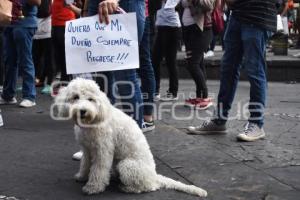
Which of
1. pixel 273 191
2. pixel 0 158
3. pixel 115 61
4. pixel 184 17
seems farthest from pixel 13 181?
pixel 184 17

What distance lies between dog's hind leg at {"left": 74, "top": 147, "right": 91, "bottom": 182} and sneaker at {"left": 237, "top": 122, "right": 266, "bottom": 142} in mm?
1883

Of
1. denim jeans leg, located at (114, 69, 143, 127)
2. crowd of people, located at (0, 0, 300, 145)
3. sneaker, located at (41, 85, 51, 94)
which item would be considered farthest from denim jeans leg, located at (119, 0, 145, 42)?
sneaker, located at (41, 85, 51, 94)

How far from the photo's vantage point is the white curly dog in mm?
3588

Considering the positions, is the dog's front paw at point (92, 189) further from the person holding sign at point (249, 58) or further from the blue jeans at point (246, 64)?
the blue jeans at point (246, 64)

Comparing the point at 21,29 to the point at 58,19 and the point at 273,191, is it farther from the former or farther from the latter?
the point at 273,191

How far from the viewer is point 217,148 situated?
199 inches

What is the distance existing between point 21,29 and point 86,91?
11.8 ft

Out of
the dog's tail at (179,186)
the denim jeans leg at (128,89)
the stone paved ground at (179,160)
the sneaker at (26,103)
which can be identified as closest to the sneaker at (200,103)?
the stone paved ground at (179,160)

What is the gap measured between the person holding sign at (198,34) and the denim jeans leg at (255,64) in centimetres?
169

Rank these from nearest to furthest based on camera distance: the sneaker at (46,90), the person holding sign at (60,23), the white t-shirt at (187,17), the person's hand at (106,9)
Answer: the person's hand at (106,9)
the white t-shirt at (187,17)
the person holding sign at (60,23)
the sneaker at (46,90)

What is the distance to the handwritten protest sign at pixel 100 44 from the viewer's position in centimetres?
437

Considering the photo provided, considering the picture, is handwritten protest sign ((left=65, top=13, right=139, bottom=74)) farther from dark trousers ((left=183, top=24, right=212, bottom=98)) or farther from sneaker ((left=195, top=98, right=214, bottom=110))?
sneaker ((left=195, top=98, right=214, bottom=110))

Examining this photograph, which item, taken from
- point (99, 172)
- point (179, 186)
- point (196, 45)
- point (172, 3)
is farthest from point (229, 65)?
point (99, 172)

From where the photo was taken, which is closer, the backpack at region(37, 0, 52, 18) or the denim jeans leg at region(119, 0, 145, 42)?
the denim jeans leg at region(119, 0, 145, 42)
